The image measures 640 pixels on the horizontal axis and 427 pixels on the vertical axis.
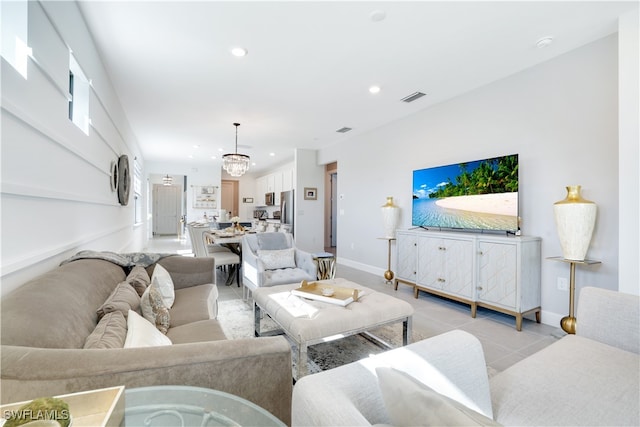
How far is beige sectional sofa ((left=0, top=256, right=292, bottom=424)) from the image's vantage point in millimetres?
810

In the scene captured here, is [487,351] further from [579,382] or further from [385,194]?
[385,194]

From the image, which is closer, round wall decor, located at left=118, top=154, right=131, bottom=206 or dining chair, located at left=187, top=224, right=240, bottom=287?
round wall decor, located at left=118, top=154, right=131, bottom=206

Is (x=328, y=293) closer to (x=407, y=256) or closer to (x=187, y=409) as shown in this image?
(x=187, y=409)

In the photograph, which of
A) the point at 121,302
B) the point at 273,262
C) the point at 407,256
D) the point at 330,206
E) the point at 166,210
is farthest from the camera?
the point at 166,210

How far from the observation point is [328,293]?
2164 millimetres

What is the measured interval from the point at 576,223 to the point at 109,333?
3.34 m

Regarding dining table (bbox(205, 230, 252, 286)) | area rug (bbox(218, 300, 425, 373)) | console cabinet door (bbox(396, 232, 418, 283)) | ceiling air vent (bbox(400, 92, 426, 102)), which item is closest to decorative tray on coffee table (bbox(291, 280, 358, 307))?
area rug (bbox(218, 300, 425, 373))

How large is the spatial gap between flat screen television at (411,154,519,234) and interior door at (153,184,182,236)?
1081 cm

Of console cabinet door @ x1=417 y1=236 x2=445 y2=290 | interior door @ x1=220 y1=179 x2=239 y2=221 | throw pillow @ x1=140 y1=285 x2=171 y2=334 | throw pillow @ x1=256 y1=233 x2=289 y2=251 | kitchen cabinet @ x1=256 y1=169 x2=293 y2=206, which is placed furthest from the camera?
interior door @ x1=220 y1=179 x2=239 y2=221

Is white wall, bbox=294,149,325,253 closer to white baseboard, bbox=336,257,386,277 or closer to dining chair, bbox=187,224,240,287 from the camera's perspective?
white baseboard, bbox=336,257,386,277

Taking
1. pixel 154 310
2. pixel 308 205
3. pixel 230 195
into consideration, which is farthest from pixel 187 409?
pixel 230 195

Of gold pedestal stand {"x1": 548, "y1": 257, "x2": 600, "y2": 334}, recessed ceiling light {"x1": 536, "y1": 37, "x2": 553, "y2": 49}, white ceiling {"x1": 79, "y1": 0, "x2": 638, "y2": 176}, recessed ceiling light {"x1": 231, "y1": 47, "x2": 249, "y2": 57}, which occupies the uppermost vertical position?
recessed ceiling light {"x1": 536, "y1": 37, "x2": 553, "y2": 49}

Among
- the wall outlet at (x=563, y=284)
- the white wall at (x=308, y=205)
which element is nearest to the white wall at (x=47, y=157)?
the wall outlet at (x=563, y=284)

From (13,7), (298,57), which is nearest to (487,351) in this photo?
(298,57)
